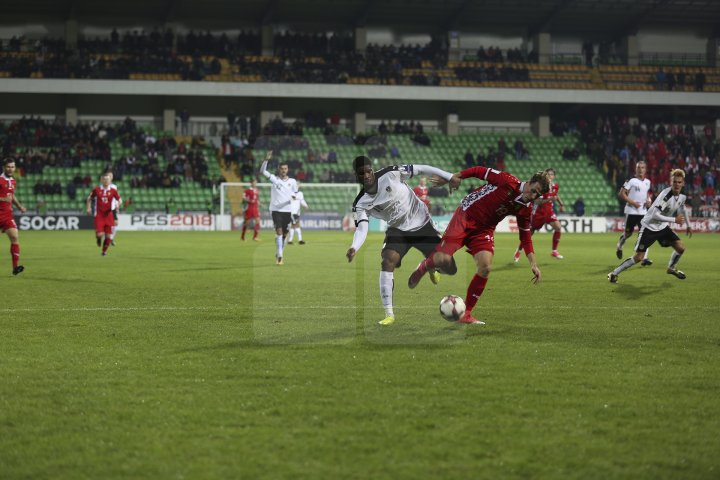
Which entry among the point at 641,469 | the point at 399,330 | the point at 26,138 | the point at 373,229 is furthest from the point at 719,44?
the point at 641,469

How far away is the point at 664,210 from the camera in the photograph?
14984mm

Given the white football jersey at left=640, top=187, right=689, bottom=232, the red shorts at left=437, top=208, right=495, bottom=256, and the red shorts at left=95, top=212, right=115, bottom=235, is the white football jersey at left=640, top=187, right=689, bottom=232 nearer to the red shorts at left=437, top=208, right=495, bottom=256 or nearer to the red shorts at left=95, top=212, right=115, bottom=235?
the red shorts at left=437, top=208, right=495, bottom=256

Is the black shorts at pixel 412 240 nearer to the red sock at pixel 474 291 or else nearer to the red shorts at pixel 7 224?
the red sock at pixel 474 291

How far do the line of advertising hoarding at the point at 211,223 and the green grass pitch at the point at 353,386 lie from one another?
97.1ft

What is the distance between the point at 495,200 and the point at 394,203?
126cm

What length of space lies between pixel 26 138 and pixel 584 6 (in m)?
36.4

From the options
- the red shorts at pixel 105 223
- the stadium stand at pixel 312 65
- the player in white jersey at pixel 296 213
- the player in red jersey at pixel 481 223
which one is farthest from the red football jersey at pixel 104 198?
the stadium stand at pixel 312 65

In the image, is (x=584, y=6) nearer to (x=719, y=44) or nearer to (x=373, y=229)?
(x=719, y=44)

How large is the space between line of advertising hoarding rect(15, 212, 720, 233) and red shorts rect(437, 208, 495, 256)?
1225 inches

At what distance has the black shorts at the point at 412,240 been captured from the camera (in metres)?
10.3

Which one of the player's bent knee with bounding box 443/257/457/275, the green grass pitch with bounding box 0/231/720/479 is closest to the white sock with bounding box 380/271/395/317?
the green grass pitch with bounding box 0/231/720/479

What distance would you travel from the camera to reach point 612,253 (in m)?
25.2

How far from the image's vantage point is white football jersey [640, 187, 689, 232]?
14.8 meters

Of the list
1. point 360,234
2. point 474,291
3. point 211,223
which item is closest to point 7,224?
point 360,234
